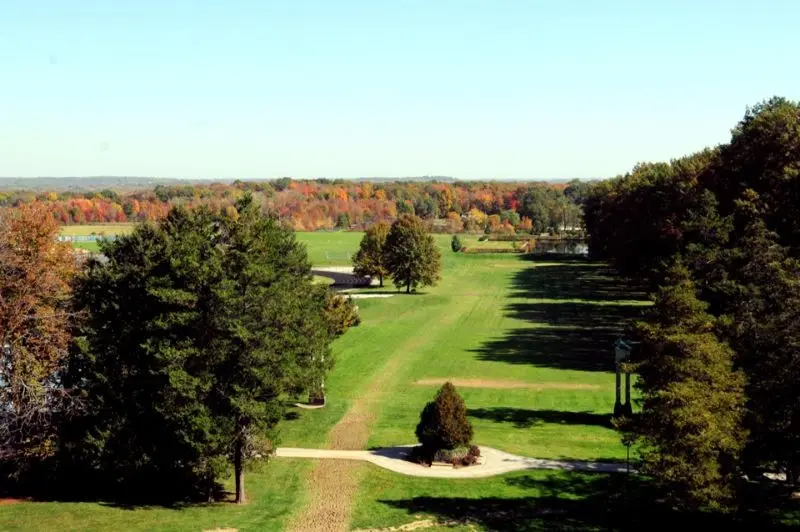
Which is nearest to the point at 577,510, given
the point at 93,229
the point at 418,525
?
the point at 418,525

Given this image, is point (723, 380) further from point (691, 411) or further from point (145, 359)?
point (145, 359)

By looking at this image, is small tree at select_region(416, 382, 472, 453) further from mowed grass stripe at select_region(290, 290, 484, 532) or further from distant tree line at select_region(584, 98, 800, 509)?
distant tree line at select_region(584, 98, 800, 509)

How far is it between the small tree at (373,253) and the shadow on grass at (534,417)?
170 ft

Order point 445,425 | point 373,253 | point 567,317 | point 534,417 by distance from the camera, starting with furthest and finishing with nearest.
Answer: point 373,253 → point 567,317 → point 534,417 → point 445,425

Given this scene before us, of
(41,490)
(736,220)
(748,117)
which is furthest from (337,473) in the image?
(748,117)

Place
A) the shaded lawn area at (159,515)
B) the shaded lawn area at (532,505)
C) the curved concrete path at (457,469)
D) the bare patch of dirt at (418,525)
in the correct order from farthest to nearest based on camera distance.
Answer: the curved concrete path at (457,469), the shaded lawn area at (532,505), the shaded lawn area at (159,515), the bare patch of dirt at (418,525)

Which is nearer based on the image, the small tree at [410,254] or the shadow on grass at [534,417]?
the shadow on grass at [534,417]

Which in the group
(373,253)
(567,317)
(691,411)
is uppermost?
(373,253)

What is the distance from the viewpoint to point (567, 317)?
72.2 m

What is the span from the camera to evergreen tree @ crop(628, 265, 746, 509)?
22797 mm

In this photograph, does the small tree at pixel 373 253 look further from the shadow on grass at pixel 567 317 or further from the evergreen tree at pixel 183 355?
the evergreen tree at pixel 183 355

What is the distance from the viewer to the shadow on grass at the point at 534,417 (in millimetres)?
38188

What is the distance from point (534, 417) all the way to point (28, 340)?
23.3 meters

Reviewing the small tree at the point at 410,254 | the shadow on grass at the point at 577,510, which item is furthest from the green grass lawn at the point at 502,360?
the shadow on grass at the point at 577,510
